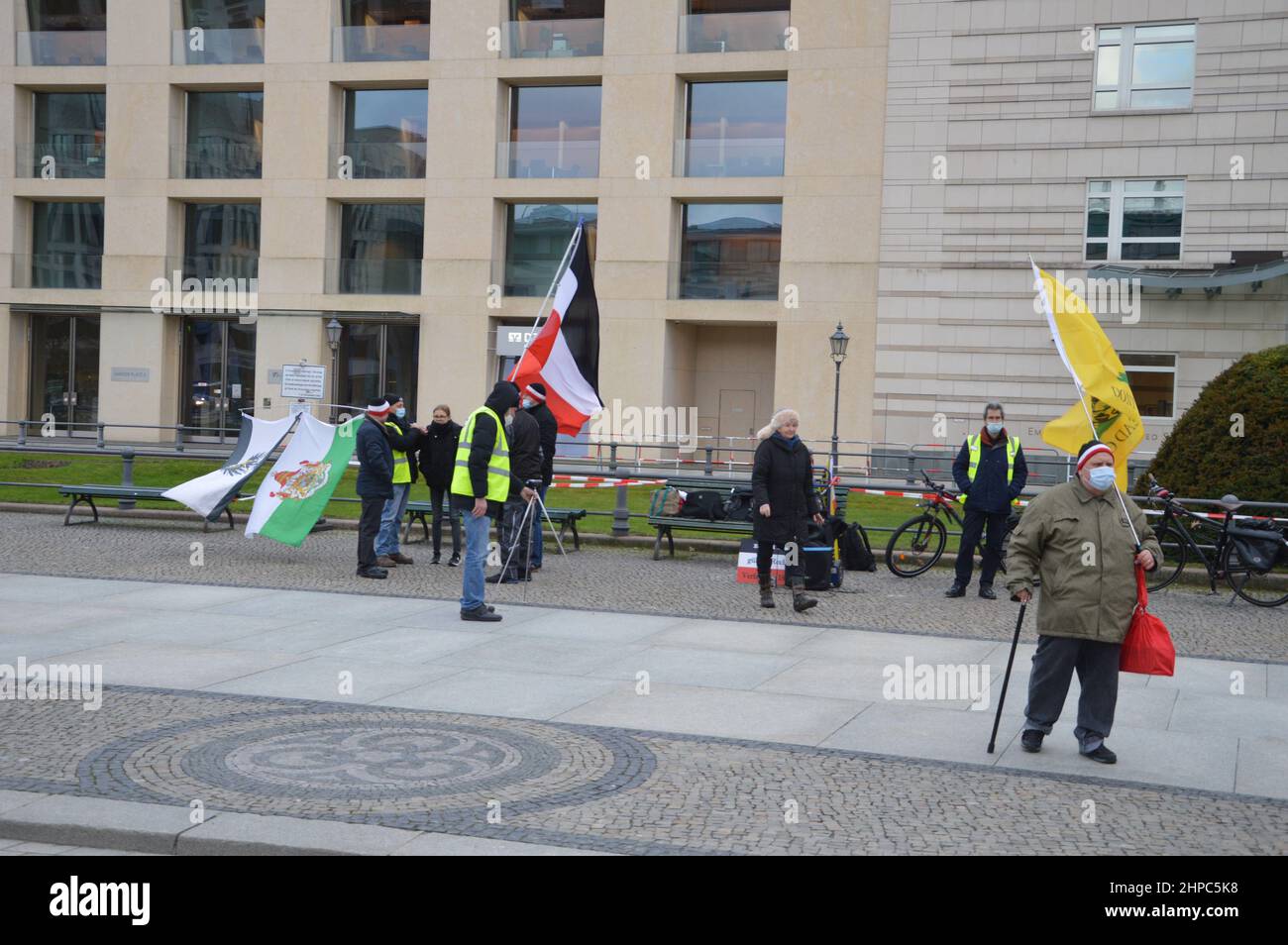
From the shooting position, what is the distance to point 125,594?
1291cm

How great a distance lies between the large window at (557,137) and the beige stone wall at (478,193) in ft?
1.73

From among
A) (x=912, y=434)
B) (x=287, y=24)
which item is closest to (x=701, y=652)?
(x=912, y=434)

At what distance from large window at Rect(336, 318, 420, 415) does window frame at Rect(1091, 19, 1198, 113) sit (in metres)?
19.3

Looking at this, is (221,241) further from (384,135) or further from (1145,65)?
(1145,65)

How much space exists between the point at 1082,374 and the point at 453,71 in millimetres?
31172

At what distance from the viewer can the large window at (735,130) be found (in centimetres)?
3638

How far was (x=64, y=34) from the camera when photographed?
41031 millimetres

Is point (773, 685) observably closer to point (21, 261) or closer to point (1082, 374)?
point (1082, 374)

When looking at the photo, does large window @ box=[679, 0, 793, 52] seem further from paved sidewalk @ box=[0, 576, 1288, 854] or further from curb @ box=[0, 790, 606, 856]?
curb @ box=[0, 790, 606, 856]

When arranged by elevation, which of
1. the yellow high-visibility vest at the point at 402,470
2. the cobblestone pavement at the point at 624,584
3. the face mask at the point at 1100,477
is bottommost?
the cobblestone pavement at the point at 624,584

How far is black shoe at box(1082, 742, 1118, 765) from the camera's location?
7.62 m

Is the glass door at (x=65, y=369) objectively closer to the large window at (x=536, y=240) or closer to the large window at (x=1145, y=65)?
the large window at (x=536, y=240)

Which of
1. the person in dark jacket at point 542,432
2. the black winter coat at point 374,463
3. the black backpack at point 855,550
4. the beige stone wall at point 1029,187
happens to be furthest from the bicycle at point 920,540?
the beige stone wall at point 1029,187

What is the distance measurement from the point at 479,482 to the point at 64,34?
3605cm
